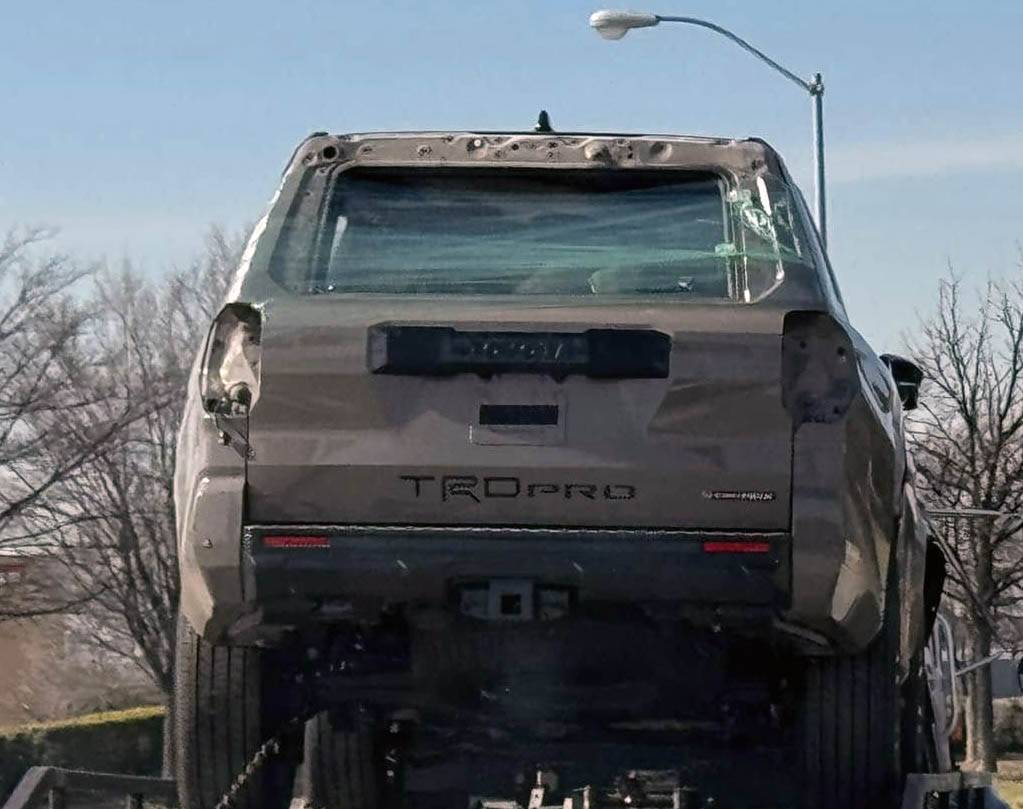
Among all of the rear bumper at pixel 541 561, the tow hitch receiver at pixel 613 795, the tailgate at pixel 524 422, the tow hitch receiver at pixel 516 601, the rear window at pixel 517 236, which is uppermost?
the rear window at pixel 517 236

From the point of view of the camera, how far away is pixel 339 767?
6.44m

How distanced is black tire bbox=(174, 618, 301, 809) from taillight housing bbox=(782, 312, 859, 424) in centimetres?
163

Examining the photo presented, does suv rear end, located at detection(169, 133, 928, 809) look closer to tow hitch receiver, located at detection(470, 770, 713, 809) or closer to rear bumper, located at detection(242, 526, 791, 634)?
rear bumper, located at detection(242, 526, 791, 634)

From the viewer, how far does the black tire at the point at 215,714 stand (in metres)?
5.38

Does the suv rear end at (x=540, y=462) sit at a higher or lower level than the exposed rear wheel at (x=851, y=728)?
higher

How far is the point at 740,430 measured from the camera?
16.0ft

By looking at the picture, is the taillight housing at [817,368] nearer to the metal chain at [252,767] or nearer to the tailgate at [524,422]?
the tailgate at [524,422]

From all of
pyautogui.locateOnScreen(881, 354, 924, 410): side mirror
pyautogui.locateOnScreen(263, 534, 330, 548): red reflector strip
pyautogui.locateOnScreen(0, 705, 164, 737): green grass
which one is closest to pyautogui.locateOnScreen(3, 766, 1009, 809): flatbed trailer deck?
pyautogui.locateOnScreen(881, 354, 924, 410): side mirror

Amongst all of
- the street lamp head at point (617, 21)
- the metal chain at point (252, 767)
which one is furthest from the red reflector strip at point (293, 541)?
the street lamp head at point (617, 21)

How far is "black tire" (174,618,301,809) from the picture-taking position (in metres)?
5.38

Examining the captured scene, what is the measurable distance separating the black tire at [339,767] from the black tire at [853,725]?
5.29 feet

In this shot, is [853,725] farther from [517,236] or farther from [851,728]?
[517,236]

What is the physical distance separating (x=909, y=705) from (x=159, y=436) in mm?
31662

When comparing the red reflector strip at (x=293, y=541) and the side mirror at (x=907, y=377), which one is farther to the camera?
the side mirror at (x=907, y=377)
